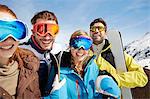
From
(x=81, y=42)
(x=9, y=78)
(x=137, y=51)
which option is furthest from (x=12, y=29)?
(x=137, y=51)

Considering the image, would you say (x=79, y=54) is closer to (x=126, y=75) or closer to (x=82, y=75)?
(x=82, y=75)

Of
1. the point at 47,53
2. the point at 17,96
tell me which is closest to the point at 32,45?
the point at 47,53

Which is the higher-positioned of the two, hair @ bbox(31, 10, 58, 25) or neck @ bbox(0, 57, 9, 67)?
hair @ bbox(31, 10, 58, 25)

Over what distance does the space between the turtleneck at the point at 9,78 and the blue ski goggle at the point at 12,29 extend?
0.13 meters

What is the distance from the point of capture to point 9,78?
164cm

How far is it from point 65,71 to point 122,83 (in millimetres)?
357

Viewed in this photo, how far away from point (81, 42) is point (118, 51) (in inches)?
12.4

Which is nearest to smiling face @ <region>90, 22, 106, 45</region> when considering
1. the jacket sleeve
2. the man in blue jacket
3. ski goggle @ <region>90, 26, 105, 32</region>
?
ski goggle @ <region>90, 26, 105, 32</region>

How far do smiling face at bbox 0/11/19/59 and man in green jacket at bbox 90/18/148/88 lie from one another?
0.61 metres

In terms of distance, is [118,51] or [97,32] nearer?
[118,51]

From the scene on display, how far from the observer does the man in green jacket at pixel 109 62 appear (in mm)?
2107

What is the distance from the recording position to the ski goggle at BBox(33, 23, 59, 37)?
1945 mm

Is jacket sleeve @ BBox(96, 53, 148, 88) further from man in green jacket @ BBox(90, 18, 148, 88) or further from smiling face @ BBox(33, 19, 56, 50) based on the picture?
smiling face @ BBox(33, 19, 56, 50)

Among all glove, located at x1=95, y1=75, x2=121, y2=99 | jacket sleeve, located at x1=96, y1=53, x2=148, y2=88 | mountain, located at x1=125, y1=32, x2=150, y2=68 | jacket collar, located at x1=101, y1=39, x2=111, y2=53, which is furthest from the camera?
mountain, located at x1=125, y1=32, x2=150, y2=68
